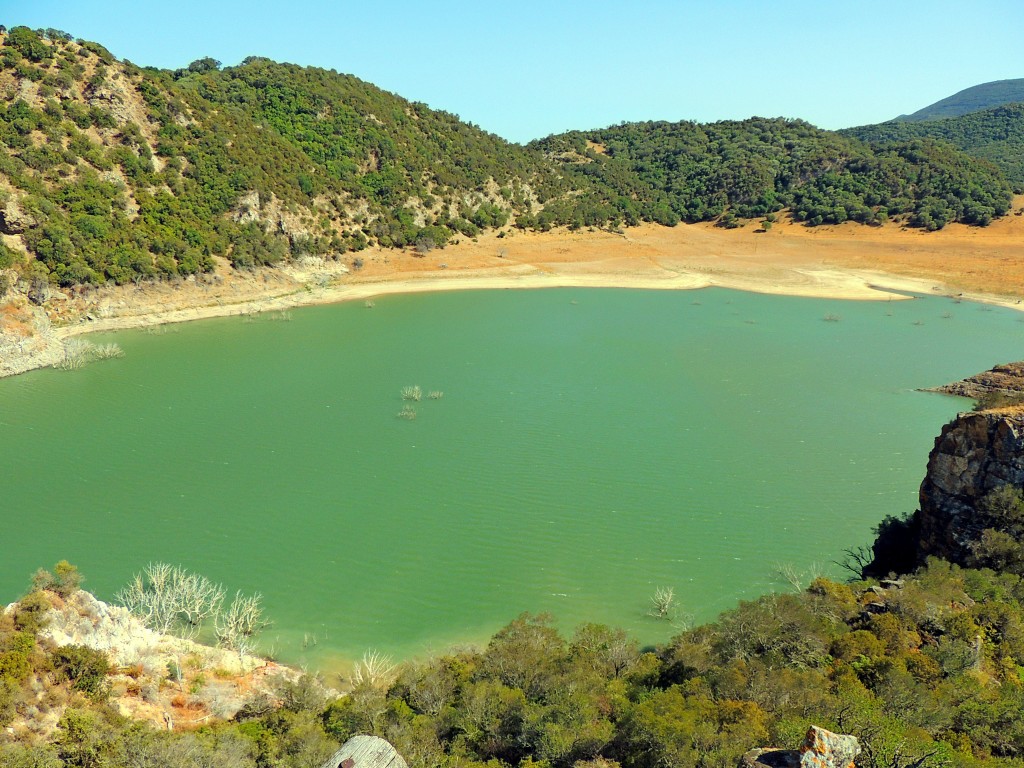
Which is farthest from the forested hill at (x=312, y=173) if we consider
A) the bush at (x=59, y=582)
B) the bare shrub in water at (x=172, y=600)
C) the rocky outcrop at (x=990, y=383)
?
the rocky outcrop at (x=990, y=383)

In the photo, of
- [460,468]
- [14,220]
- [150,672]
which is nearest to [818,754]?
[150,672]

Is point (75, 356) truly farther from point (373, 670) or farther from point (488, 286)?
point (488, 286)

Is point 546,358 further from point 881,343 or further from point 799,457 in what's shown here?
point 881,343

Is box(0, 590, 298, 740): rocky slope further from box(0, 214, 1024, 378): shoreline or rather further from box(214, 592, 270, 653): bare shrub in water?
box(0, 214, 1024, 378): shoreline

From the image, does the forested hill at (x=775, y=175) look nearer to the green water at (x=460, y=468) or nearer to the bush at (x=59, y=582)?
the green water at (x=460, y=468)

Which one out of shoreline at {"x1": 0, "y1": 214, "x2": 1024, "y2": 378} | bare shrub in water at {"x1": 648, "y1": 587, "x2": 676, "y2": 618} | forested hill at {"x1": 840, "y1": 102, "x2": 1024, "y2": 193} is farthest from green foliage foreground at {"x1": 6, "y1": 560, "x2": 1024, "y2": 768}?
forested hill at {"x1": 840, "y1": 102, "x2": 1024, "y2": 193}

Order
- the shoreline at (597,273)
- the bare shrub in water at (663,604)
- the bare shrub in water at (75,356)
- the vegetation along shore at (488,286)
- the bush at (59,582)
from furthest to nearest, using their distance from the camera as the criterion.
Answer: the shoreline at (597,273), the bare shrub in water at (75,356), the bare shrub in water at (663,604), the bush at (59,582), the vegetation along shore at (488,286)
